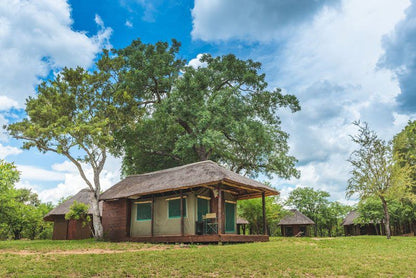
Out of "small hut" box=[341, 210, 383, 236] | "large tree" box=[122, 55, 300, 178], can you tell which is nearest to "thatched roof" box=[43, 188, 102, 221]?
"large tree" box=[122, 55, 300, 178]

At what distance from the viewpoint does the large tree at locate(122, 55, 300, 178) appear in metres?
22.6

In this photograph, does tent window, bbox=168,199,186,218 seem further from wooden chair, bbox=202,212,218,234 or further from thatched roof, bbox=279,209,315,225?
thatched roof, bbox=279,209,315,225

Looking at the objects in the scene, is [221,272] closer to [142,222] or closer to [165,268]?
[165,268]

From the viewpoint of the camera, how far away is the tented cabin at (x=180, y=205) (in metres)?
14.5

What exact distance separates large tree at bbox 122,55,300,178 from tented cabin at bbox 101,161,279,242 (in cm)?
501

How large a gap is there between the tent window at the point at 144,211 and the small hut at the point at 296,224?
76.3 feet

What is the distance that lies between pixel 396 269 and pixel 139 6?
1565 centimetres

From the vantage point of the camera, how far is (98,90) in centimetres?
2002

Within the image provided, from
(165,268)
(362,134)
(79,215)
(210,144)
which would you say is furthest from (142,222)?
(362,134)

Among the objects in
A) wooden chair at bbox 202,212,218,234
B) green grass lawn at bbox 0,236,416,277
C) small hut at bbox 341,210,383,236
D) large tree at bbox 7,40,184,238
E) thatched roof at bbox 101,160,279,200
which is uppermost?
large tree at bbox 7,40,184,238

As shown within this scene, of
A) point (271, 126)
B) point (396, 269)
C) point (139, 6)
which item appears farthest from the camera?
point (271, 126)

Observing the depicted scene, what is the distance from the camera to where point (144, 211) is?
1738 centimetres

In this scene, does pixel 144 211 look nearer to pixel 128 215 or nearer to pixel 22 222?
pixel 128 215

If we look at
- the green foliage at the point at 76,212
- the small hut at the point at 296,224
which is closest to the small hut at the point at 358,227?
the small hut at the point at 296,224
